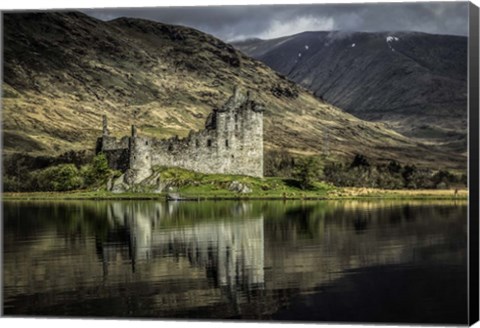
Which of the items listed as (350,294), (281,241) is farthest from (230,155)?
(350,294)

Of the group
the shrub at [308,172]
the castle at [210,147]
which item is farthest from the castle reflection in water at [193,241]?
the castle at [210,147]

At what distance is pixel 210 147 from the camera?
33625 millimetres

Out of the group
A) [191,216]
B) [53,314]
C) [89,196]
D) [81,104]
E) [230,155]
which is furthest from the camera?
[81,104]

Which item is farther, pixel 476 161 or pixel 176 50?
pixel 176 50

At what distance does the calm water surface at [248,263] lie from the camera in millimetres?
15430

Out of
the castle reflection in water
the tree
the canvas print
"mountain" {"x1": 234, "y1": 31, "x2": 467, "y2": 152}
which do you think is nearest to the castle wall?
the canvas print

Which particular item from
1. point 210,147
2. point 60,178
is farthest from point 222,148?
point 60,178

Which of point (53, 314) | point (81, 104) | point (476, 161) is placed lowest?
point (53, 314)

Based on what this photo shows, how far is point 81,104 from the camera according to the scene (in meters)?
38.3

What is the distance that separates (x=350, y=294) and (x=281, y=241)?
18.8 feet

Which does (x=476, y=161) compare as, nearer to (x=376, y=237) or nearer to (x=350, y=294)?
(x=350, y=294)

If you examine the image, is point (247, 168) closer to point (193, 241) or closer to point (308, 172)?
point (308, 172)

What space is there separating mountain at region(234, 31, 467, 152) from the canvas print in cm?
11

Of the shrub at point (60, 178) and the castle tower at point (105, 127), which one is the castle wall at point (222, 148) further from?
the shrub at point (60, 178)
